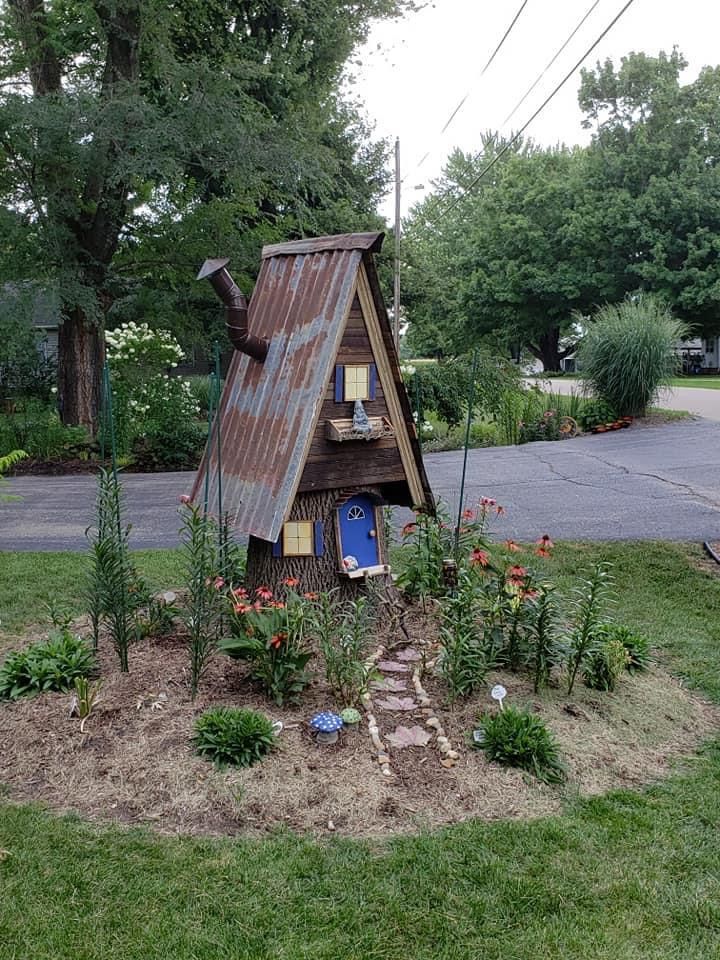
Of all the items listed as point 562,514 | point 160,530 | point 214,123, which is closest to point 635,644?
point 562,514

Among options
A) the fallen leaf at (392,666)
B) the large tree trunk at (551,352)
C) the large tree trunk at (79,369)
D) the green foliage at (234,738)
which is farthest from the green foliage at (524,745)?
the large tree trunk at (551,352)

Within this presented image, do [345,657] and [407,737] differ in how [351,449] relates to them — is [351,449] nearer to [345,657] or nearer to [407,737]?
[345,657]

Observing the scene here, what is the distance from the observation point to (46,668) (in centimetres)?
449

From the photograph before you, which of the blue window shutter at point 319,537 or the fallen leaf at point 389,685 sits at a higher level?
the blue window shutter at point 319,537

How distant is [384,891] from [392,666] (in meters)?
1.80

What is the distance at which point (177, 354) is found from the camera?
15148mm

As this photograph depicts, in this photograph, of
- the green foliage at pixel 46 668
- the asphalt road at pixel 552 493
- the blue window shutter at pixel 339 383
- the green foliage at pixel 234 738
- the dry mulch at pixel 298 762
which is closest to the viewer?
the dry mulch at pixel 298 762

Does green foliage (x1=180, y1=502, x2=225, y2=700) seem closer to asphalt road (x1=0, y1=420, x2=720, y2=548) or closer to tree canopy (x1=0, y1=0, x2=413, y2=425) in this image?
asphalt road (x1=0, y1=420, x2=720, y2=548)

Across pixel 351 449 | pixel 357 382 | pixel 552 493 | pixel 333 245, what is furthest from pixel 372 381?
pixel 552 493

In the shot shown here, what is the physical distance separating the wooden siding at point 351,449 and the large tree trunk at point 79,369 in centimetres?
1075

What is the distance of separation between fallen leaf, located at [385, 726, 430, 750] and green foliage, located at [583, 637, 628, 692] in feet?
3.71

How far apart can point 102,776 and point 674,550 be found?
5522mm

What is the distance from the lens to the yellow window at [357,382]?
4.75 metres

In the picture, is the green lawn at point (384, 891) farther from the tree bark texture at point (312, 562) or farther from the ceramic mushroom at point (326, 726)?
the tree bark texture at point (312, 562)
